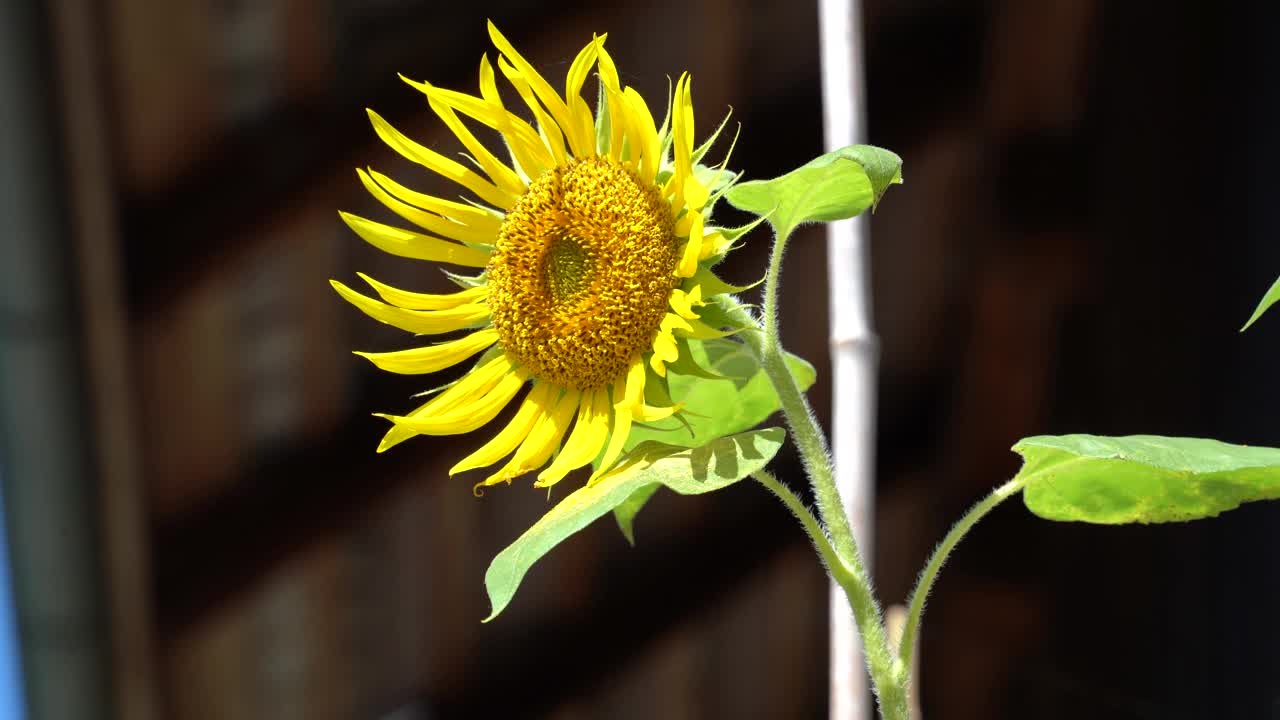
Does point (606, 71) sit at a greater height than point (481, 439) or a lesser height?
greater

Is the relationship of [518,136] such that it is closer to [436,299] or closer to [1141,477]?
[436,299]

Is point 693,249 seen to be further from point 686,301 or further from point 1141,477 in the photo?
point 1141,477

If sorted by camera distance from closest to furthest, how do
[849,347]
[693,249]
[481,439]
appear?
[693,249], [849,347], [481,439]

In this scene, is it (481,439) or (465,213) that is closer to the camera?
(465,213)

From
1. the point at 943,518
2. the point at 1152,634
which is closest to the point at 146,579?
the point at 943,518

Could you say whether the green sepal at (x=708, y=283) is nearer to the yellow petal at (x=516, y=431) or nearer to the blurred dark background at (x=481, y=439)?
the yellow petal at (x=516, y=431)

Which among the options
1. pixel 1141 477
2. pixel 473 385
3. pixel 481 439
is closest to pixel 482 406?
pixel 473 385

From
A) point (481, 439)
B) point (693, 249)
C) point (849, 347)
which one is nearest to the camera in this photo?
point (693, 249)

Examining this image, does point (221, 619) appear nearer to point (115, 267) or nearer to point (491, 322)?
point (115, 267)

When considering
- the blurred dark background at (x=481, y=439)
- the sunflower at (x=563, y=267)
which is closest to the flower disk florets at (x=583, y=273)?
the sunflower at (x=563, y=267)
